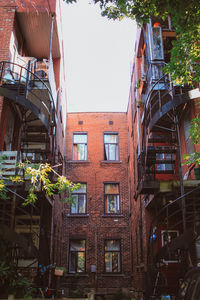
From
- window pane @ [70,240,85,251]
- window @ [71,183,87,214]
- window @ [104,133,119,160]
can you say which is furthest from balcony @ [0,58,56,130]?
window pane @ [70,240,85,251]

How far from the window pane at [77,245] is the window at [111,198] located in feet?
7.73

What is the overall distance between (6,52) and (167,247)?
8.34 m

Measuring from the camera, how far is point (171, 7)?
5.94 m

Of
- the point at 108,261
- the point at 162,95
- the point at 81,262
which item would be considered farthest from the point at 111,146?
the point at 162,95

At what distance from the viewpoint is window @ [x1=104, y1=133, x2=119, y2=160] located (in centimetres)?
2077

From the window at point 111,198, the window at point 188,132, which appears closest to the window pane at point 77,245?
the window at point 111,198

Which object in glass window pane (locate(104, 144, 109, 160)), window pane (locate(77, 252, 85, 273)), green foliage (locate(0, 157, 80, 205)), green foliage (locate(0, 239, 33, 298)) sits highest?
glass window pane (locate(104, 144, 109, 160))

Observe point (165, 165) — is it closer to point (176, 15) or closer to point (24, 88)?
point (24, 88)

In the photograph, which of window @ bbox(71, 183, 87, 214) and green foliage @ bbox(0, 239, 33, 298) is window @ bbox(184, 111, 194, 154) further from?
window @ bbox(71, 183, 87, 214)

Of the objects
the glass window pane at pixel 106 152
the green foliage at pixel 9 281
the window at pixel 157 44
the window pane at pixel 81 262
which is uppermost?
the window at pixel 157 44

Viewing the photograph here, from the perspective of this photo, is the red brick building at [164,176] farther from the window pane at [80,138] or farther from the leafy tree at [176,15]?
the window pane at [80,138]

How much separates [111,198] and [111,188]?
638mm

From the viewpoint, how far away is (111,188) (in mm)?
19828

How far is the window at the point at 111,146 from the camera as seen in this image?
2077 cm
